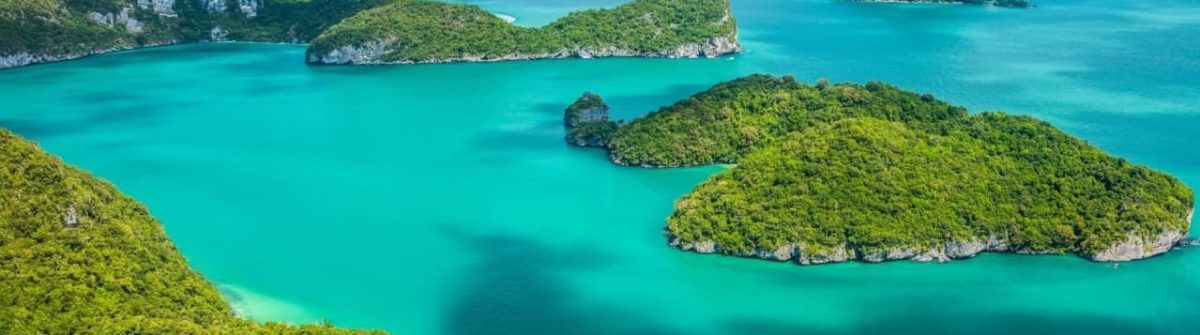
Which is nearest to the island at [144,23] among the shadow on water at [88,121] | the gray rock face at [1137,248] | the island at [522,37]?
the island at [522,37]

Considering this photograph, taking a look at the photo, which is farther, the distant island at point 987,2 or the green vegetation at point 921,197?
the distant island at point 987,2

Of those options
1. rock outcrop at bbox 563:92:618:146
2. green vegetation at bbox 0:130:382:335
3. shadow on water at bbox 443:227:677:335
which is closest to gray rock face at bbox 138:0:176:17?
rock outcrop at bbox 563:92:618:146

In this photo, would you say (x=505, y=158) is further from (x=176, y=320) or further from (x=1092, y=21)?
(x=1092, y=21)

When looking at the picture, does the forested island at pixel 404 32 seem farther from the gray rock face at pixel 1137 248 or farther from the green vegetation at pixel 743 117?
the gray rock face at pixel 1137 248

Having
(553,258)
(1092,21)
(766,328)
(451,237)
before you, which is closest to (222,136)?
(451,237)

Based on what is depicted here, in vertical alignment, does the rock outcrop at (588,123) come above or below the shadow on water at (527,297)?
above

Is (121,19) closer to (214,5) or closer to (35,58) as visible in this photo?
(214,5)

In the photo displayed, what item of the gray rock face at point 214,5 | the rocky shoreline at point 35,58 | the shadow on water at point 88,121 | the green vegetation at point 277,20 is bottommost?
the shadow on water at point 88,121
